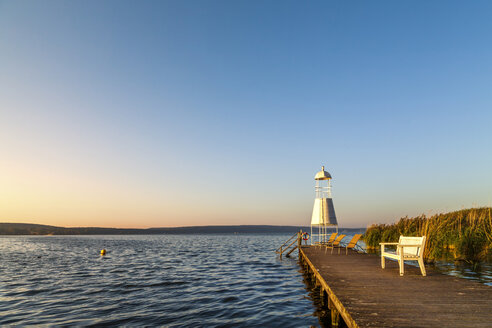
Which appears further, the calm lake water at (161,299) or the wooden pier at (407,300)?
the calm lake water at (161,299)

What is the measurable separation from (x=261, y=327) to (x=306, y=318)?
1.38m

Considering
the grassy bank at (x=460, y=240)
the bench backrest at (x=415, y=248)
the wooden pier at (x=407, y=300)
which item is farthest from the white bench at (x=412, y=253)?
the grassy bank at (x=460, y=240)

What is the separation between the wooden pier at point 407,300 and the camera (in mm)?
4738

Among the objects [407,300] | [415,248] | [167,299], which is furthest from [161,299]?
[415,248]

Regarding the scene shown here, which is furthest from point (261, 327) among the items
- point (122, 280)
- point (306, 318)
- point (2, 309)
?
point (122, 280)

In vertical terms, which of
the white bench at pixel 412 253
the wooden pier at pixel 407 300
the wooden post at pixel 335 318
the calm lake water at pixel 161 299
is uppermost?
the white bench at pixel 412 253

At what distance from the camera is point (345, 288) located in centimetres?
710

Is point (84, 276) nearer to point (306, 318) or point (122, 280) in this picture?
point (122, 280)

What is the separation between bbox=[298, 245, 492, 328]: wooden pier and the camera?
15.5 feet

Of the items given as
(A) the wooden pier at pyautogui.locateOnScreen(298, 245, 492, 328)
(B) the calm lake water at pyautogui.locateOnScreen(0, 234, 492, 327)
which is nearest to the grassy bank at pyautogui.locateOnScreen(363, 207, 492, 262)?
(B) the calm lake water at pyautogui.locateOnScreen(0, 234, 492, 327)

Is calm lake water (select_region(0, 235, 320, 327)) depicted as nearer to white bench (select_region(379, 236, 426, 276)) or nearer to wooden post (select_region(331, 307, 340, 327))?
wooden post (select_region(331, 307, 340, 327))

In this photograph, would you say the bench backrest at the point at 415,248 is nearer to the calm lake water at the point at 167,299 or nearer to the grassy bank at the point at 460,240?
the calm lake water at the point at 167,299

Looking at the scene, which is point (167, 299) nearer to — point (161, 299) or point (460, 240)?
point (161, 299)

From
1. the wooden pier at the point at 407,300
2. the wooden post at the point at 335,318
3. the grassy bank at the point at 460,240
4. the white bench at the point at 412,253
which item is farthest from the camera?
the grassy bank at the point at 460,240
